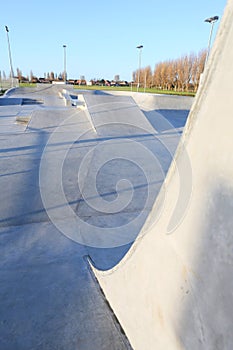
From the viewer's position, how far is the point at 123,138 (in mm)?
9836

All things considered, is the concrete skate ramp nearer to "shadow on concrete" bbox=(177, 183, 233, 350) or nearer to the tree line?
"shadow on concrete" bbox=(177, 183, 233, 350)

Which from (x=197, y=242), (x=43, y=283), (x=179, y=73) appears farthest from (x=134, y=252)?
(x=179, y=73)

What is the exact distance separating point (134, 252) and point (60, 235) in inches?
66.7

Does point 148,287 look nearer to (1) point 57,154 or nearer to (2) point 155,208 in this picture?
(2) point 155,208

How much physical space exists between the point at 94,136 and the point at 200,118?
28.6 ft

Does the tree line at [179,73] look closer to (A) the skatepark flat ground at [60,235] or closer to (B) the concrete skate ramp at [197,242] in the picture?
(A) the skatepark flat ground at [60,235]

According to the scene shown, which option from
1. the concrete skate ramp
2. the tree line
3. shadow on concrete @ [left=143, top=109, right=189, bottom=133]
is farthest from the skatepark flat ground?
the tree line

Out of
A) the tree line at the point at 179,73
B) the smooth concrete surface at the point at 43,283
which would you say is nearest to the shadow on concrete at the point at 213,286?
the smooth concrete surface at the point at 43,283

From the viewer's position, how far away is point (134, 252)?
2.21 metres

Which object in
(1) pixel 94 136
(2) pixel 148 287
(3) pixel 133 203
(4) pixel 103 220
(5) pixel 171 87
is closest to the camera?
(2) pixel 148 287

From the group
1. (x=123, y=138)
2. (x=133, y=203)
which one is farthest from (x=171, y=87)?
(x=133, y=203)

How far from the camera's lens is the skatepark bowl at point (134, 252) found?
1.32 m

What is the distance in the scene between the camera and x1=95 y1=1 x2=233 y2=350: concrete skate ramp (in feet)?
4.10

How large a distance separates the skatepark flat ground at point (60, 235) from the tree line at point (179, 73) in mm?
36142
